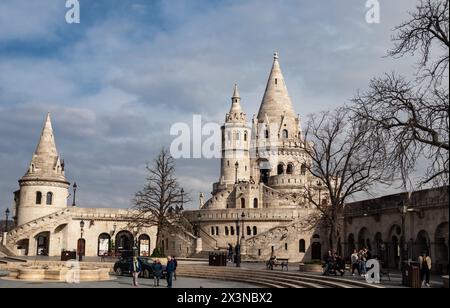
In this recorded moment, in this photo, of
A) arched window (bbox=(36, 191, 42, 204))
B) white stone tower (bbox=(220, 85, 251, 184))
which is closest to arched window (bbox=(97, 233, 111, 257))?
arched window (bbox=(36, 191, 42, 204))

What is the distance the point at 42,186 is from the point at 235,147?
3161 centimetres

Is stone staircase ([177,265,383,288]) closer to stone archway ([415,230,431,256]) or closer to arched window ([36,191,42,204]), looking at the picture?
stone archway ([415,230,431,256])

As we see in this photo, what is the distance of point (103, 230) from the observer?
5616cm

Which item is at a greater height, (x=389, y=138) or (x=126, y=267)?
(x=389, y=138)

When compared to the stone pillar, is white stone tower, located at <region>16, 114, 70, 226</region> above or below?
above

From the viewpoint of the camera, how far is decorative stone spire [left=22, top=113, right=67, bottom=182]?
54844 mm

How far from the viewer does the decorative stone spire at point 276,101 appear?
8225 centimetres

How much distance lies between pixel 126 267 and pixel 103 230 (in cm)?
2733

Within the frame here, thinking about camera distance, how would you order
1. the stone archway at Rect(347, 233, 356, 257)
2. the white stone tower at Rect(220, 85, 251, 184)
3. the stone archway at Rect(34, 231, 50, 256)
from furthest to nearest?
1. the white stone tower at Rect(220, 85, 251, 184)
2. the stone archway at Rect(34, 231, 50, 256)
3. the stone archway at Rect(347, 233, 356, 257)

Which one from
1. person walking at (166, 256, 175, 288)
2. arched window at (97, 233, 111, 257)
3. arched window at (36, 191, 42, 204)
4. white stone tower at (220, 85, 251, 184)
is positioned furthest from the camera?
white stone tower at (220, 85, 251, 184)

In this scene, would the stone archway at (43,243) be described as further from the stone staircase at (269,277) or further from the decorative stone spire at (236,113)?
the decorative stone spire at (236,113)
